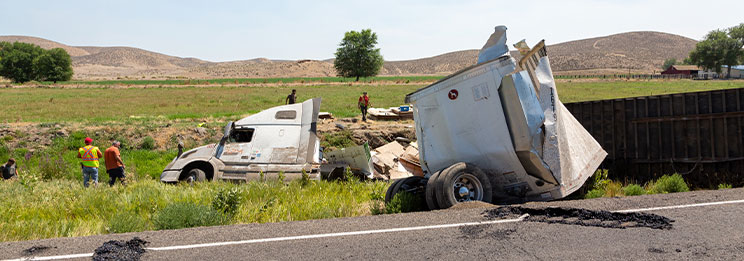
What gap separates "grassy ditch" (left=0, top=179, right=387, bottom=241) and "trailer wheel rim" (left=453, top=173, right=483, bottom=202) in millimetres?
1339

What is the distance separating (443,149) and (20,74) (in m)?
127

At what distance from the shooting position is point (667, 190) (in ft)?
29.3

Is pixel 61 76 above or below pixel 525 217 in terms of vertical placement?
above

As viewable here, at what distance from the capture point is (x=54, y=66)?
110 metres

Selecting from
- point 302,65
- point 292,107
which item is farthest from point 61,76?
point 292,107

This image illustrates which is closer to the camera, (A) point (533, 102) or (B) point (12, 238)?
(B) point (12, 238)

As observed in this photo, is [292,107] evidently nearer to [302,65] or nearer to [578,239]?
[578,239]

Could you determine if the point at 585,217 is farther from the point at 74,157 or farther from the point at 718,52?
the point at 718,52

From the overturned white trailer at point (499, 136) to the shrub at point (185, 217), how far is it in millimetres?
2709

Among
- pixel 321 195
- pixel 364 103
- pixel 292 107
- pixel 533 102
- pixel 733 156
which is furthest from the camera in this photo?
pixel 364 103

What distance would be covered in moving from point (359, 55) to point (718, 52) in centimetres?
7400

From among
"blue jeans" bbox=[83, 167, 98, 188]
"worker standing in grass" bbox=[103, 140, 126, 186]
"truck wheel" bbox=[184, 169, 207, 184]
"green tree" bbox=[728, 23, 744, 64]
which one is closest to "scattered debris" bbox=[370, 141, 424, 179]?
"truck wheel" bbox=[184, 169, 207, 184]

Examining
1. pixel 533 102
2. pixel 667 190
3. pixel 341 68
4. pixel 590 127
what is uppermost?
pixel 341 68

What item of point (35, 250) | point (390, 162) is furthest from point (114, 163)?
point (35, 250)
